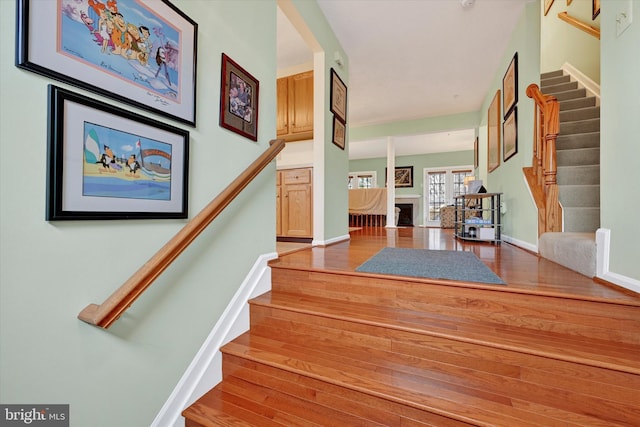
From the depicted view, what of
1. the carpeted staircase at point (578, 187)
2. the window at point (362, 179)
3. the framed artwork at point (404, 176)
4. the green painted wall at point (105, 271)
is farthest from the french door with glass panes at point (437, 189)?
the green painted wall at point (105, 271)

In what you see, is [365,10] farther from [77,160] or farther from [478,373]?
[478,373]

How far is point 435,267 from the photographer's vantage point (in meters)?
1.74

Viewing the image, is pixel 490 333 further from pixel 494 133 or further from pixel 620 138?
pixel 494 133

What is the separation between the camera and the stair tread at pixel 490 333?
97cm

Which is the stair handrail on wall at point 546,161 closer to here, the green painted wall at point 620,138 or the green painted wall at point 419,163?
the green painted wall at point 620,138

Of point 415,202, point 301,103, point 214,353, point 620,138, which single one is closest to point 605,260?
point 620,138

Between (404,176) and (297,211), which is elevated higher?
(404,176)

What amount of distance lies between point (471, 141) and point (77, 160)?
880 centimetres

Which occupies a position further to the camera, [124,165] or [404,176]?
[404,176]

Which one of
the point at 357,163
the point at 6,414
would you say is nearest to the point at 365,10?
the point at 6,414

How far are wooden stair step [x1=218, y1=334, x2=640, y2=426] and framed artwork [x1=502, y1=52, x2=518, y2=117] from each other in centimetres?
292

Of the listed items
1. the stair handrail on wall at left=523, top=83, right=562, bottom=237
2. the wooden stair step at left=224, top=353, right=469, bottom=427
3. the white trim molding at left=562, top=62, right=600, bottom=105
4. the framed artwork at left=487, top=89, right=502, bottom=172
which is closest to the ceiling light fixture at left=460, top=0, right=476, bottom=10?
the stair handrail on wall at left=523, top=83, right=562, bottom=237

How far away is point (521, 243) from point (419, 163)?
7002 millimetres

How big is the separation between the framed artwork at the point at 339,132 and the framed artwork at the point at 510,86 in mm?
1910
